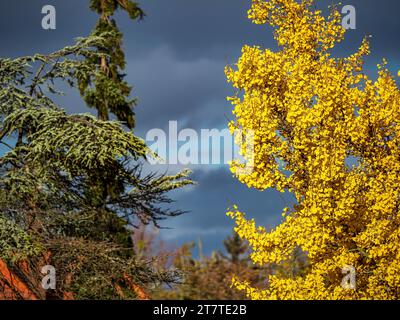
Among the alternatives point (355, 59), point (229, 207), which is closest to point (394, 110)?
point (355, 59)

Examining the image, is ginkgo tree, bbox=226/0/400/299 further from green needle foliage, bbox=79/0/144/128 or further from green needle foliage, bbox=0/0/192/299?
green needle foliage, bbox=79/0/144/128

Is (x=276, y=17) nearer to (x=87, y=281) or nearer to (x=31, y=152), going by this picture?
(x=31, y=152)

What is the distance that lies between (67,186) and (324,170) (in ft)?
28.3

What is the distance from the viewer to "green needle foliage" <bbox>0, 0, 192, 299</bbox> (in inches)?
766

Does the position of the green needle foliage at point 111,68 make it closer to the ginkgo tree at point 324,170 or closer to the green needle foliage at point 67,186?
the green needle foliage at point 67,186

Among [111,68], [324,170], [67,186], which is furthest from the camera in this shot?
[111,68]

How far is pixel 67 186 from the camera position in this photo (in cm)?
2144

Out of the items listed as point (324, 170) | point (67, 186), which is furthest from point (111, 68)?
point (324, 170)

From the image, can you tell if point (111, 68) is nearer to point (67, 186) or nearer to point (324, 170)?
point (67, 186)

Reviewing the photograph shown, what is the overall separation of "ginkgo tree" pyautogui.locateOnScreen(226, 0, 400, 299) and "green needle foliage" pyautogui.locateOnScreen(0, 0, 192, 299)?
4.19m

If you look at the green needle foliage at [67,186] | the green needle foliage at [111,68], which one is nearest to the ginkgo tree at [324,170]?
the green needle foliage at [67,186]

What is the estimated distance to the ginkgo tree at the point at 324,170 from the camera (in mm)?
15984

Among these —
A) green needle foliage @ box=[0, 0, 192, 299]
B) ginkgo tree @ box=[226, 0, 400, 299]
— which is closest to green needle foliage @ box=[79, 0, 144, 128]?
green needle foliage @ box=[0, 0, 192, 299]
